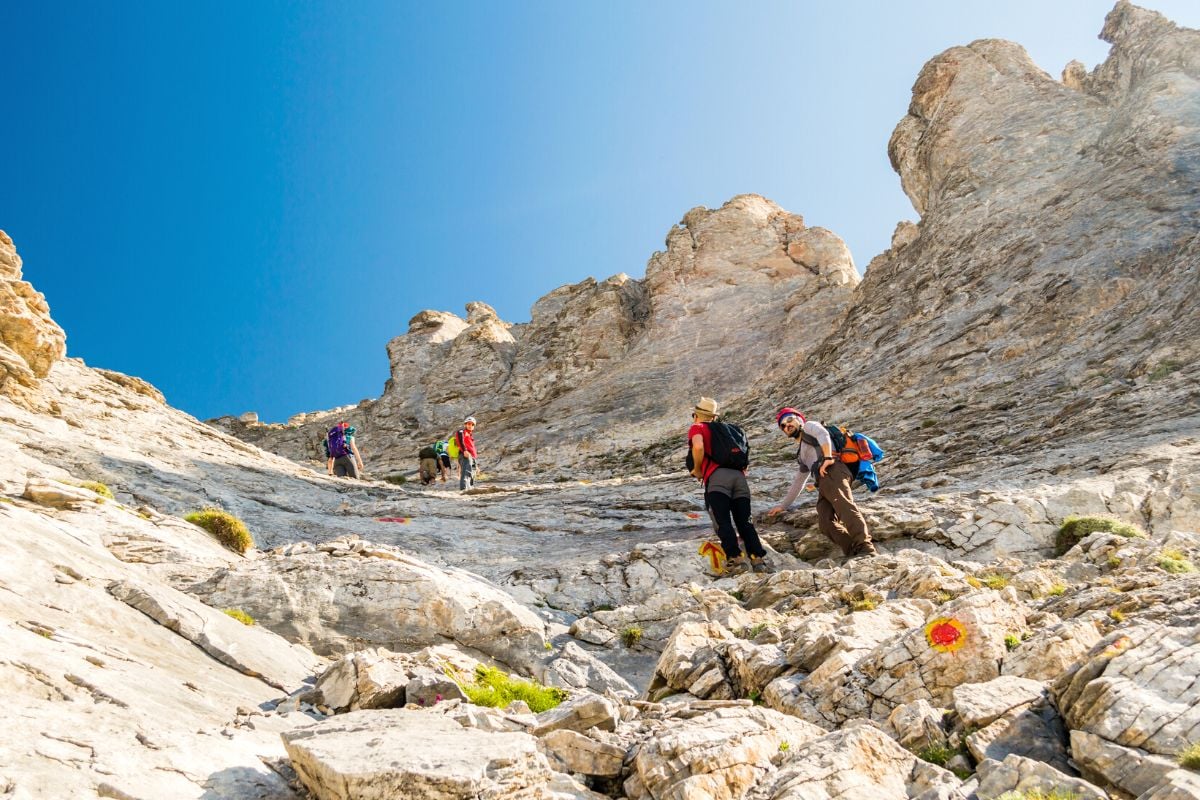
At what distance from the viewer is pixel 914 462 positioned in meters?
23.9

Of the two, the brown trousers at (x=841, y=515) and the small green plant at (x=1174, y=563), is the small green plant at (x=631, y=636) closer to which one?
the brown trousers at (x=841, y=515)

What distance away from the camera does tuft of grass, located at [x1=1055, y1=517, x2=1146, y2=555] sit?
44.8 ft

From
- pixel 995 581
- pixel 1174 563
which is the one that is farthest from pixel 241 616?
pixel 1174 563

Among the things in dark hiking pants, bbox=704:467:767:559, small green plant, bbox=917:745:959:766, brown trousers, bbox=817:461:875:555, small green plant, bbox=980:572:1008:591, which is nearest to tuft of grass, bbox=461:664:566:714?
small green plant, bbox=917:745:959:766

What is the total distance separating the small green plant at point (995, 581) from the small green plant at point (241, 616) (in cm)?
1060

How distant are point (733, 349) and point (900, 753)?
168 feet

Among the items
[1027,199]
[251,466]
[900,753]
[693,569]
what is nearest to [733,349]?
[1027,199]

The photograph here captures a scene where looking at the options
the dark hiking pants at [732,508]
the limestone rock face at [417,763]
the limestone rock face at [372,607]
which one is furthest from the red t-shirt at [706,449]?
the limestone rock face at [417,763]

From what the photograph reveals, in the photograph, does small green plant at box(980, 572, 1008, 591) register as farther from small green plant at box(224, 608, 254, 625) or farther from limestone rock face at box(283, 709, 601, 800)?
small green plant at box(224, 608, 254, 625)

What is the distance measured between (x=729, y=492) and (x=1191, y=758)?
429 inches

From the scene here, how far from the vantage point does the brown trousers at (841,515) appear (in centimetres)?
1555

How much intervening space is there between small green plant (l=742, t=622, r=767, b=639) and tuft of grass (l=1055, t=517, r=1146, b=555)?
23.4 feet

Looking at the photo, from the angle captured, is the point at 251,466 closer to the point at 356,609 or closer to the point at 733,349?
the point at 356,609

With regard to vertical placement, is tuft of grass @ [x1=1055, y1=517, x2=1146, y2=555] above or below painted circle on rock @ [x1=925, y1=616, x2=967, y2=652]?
above
